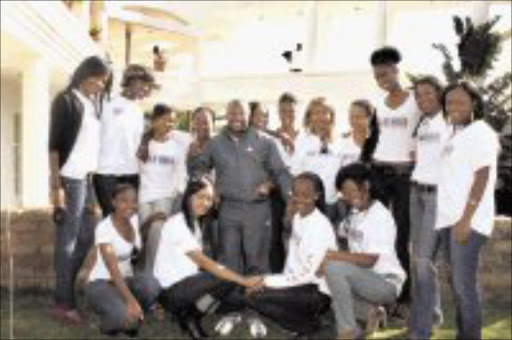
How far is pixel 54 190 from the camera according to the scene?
6.10 metres

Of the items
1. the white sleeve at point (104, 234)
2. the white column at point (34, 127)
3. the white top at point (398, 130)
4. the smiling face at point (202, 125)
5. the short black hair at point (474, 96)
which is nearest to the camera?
the short black hair at point (474, 96)

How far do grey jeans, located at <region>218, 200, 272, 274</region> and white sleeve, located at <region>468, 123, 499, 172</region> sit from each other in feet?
6.04

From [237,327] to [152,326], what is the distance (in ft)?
2.17

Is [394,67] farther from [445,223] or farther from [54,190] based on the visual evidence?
[54,190]

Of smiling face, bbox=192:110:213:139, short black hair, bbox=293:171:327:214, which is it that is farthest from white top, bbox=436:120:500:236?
smiling face, bbox=192:110:213:139

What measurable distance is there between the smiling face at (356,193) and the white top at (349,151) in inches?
22.2

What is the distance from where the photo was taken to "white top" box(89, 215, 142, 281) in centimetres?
602

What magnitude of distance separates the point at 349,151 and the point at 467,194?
1.43 meters

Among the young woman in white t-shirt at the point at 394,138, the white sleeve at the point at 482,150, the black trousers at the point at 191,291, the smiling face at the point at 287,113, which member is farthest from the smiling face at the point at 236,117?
the white sleeve at the point at 482,150

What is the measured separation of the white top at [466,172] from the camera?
5.16 m

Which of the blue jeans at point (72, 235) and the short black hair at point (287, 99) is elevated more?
the short black hair at point (287, 99)

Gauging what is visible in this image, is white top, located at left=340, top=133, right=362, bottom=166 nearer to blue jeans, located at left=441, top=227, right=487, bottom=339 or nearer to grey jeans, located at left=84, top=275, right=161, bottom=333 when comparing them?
blue jeans, located at left=441, top=227, right=487, bottom=339

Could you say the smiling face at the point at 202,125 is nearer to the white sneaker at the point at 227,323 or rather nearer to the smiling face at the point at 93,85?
the smiling face at the point at 93,85

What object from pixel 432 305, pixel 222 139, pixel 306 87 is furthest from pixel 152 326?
pixel 306 87
